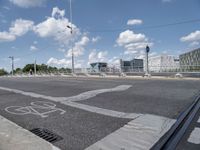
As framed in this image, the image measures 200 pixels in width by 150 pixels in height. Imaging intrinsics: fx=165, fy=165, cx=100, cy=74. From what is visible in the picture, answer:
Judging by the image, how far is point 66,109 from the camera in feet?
18.4

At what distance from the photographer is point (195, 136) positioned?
3.30 metres

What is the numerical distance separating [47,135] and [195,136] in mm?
3056

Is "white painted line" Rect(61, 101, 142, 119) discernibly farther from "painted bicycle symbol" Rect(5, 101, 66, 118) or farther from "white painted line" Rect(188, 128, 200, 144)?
"white painted line" Rect(188, 128, 200, 144)

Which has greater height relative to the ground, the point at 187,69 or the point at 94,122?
the point at 187,69

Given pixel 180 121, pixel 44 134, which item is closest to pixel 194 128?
pixel 180 121

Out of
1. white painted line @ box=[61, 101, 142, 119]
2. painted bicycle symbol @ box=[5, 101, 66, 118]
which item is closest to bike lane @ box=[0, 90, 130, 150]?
painted bicycle symbol @ box=[5, 101, 66, 118]

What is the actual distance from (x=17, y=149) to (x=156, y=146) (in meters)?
2.46

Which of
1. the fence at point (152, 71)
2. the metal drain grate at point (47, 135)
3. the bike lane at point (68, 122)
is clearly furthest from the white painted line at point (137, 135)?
the fence at point (152, 71)

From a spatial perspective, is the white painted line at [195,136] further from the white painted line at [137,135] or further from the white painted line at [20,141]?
the white painted line at [20,141]

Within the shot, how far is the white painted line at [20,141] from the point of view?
296 cm

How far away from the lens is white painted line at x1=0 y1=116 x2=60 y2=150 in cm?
296

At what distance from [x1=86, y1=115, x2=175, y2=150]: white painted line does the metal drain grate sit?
814 mm

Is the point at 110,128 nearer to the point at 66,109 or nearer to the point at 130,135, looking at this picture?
the point at 130,135

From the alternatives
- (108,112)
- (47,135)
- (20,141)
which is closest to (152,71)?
(108,112)
